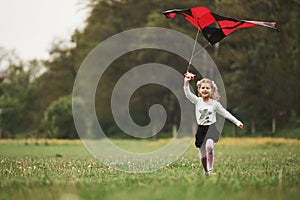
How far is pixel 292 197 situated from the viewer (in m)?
5.85

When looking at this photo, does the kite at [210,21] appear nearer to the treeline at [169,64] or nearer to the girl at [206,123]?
the girl at [206,123]

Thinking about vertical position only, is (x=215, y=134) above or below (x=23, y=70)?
below

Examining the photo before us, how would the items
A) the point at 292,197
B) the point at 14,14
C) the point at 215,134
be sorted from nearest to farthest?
1. the point at 292,197
2. the point at 215,134
3. the point at 14,14

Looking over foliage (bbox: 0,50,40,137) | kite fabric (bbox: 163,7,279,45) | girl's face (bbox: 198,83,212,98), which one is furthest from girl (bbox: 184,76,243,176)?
foliage (bbox: 0,50,40,137)

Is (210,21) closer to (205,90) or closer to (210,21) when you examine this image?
(210,21)

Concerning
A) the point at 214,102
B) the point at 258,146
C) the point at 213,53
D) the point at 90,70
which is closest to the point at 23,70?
the point at 90,70

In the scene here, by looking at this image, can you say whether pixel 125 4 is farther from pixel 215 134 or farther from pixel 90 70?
pixel 215 134

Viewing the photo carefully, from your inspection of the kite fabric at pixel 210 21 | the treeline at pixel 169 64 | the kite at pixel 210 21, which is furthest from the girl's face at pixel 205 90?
the treeline at pixel 169 64

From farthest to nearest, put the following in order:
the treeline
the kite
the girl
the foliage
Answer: the foliage, the treeline, the kite, the girl

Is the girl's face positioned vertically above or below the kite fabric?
below

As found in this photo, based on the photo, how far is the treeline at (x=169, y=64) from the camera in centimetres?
3019

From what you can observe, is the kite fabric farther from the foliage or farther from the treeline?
the foliage

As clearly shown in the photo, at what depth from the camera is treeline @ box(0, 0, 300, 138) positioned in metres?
30.2

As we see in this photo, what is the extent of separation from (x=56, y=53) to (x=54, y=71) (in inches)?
79.2
